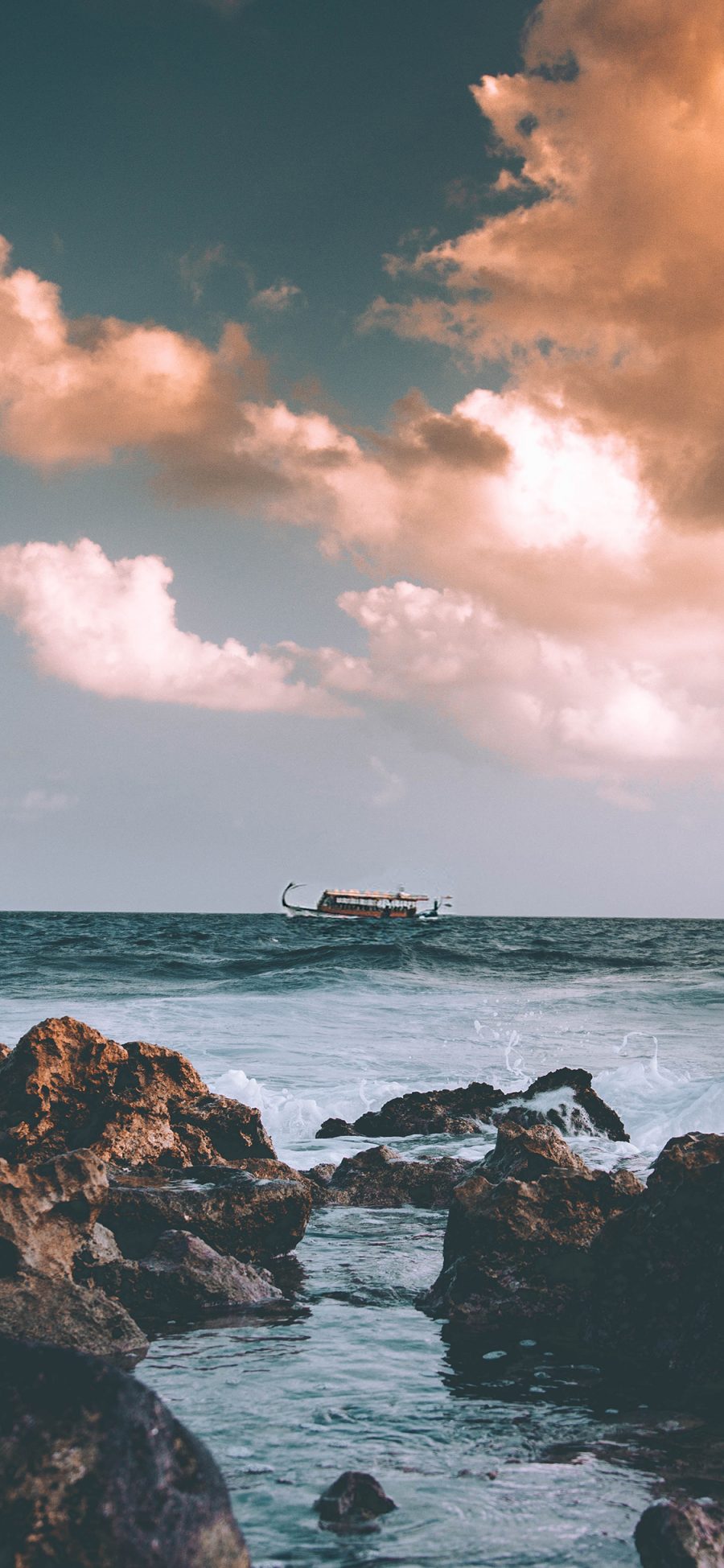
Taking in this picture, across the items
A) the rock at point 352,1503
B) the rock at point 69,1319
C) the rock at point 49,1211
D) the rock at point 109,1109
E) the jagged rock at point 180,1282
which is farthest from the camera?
the rock at point 109,1109

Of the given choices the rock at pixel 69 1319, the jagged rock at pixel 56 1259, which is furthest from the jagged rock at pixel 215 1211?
the rock at pixel 69 1319

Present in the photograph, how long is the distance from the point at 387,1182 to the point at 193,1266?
324 cm

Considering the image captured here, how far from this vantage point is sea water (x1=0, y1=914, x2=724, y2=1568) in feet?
11.7

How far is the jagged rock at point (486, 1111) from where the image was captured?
34.4 ft

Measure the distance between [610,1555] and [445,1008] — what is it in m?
21.8

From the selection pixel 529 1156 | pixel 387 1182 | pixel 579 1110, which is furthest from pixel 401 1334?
pixel 579 1110

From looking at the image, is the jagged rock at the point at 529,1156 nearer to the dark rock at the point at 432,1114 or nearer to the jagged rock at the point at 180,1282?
the jagged rock at the point at 180,1282

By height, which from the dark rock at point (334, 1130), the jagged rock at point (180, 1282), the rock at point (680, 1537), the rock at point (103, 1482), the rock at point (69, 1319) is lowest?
the dark rock at point (334, 1130)

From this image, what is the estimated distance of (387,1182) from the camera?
8797mm

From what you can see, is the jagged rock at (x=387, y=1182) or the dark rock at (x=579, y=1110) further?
the dark rock at (x=579, y=1110)

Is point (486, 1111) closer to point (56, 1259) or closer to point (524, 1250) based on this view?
point (524, 1250)

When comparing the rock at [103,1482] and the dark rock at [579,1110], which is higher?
the rock at [103,1482]

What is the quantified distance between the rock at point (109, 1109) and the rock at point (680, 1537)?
5.47 metres

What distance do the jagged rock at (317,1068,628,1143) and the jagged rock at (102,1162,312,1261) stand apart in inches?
163
